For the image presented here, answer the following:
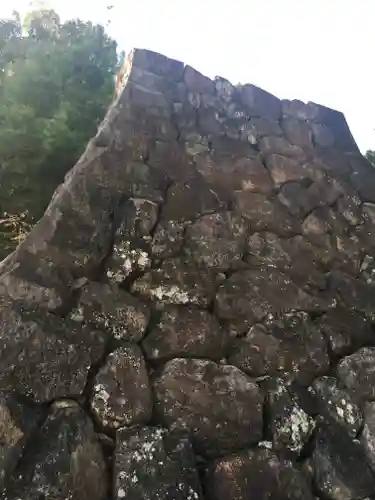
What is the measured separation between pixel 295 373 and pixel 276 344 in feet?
0.56

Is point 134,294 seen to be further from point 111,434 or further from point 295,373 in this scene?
point 295,373

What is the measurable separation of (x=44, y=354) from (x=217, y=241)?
3.82 ft

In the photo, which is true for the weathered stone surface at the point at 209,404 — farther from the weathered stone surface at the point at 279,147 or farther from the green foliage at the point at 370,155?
the green foliage at the point at 370,155

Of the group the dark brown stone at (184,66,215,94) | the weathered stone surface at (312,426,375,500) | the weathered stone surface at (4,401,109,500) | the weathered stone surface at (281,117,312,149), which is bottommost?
the weathered stone surface at (4,401,109,500)

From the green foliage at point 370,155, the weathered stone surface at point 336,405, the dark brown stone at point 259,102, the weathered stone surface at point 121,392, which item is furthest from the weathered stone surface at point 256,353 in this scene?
the green foliage at point 370,155

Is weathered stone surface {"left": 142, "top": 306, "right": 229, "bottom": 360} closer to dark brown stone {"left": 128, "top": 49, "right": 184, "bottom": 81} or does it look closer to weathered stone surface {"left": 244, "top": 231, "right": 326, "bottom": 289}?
weathered stone surface {"left": 244, "top": 231, "right": 326, "bottom": 289}

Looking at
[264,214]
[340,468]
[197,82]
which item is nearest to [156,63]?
[197,82]

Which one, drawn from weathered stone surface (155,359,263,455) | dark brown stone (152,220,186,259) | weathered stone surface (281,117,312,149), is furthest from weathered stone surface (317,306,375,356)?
weathered stone surface (281,117,312,149)

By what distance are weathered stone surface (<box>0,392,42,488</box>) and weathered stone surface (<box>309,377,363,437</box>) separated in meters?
1.31

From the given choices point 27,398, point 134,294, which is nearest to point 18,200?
point 134,294

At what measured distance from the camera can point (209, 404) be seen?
2230 millimetres

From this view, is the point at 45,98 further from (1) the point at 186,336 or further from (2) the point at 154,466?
(2) the point at 154,466

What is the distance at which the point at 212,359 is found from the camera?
2412 mm

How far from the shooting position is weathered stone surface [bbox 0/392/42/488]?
75.0 inches
